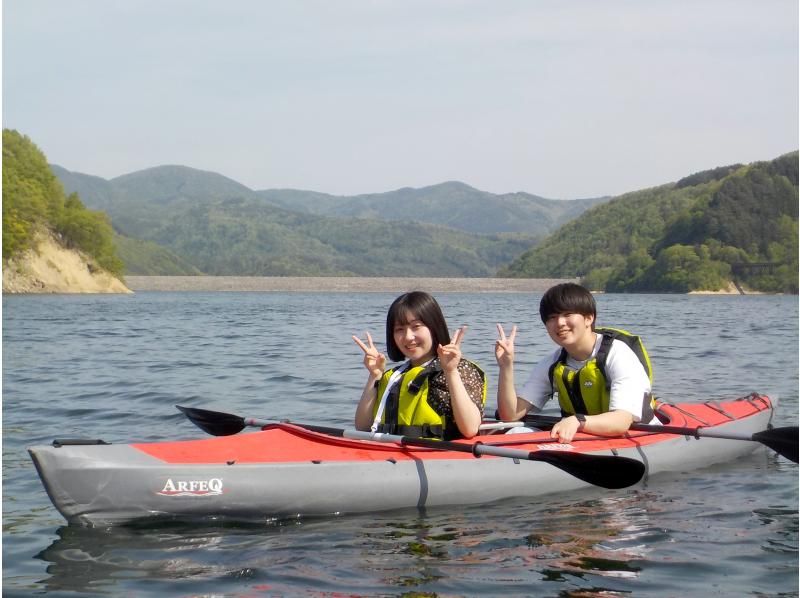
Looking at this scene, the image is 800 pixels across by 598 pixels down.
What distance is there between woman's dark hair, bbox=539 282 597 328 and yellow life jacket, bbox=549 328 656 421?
1.09 feet

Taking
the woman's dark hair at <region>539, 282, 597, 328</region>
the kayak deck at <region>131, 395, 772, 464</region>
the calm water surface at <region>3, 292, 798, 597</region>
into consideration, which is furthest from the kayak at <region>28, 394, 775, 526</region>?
the woman's dark hair at <region>539, 282, 597, 328</region>

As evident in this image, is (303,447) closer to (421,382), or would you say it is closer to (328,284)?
(421,382)

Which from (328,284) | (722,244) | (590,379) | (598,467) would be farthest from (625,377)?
(328,284)

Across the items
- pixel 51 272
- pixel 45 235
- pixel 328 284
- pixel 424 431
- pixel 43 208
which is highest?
pixel 43 208

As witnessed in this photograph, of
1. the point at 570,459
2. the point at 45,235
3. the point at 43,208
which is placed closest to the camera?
the point at 570,459

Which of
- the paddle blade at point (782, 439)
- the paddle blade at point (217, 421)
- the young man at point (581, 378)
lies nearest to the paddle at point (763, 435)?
the paddle blade at point (782, 439)

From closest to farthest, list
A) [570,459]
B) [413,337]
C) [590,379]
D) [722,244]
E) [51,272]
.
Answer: [570,459] → [413,337] → [590,379] → [51,272] → [722,244]

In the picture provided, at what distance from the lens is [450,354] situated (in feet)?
18.4

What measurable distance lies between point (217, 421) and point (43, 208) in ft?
192

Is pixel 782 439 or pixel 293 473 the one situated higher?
pixel 782 439

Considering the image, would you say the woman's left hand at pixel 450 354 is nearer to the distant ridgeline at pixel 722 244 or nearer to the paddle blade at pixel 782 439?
the paddle blade at pixel 782 439

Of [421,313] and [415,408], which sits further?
[415,408]

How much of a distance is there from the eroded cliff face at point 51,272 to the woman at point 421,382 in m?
55.2

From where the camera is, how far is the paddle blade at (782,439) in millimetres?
6805
